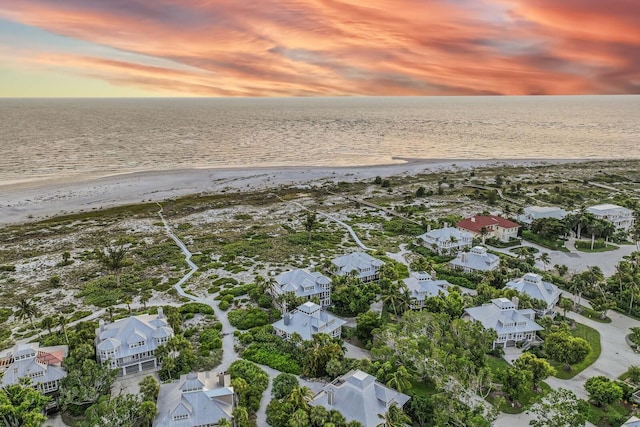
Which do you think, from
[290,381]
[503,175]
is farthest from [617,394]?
[503,175]

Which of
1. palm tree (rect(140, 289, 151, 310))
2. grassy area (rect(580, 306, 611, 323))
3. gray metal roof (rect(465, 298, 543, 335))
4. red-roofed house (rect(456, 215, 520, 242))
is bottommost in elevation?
palm tree (rect(140, 289, 151, 310))

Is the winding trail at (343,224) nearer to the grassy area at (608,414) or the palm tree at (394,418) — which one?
the grassy area at (608,414)

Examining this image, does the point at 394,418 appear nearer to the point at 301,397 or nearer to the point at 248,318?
the point at 301,397

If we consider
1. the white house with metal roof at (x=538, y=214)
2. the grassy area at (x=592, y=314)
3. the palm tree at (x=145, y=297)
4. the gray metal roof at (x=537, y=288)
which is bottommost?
the palm tree at (x=145, y=297)

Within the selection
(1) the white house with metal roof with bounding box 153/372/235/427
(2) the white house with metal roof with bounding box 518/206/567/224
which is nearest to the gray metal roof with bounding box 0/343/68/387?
(1) the white house with metal roof with bounding box 153/372/235/427

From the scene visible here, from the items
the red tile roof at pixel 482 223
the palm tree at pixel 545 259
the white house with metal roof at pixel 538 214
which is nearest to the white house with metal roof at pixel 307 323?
the palm tree at pixel 545 259

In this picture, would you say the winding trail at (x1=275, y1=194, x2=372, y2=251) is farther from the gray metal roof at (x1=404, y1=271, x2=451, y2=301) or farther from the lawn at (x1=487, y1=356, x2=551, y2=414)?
the lawn at (x1=487, y1=356, x2=551, y2=414)
